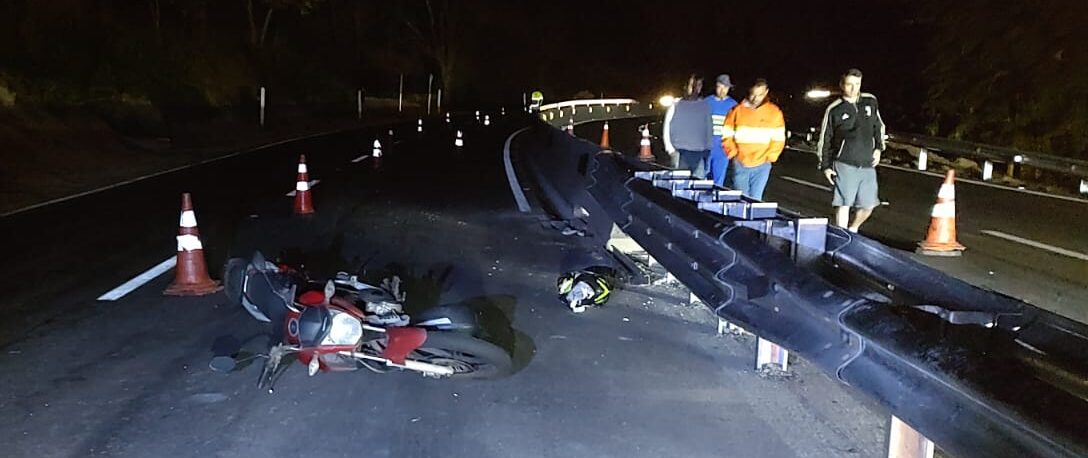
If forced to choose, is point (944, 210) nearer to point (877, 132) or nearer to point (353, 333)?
point (877, 132)

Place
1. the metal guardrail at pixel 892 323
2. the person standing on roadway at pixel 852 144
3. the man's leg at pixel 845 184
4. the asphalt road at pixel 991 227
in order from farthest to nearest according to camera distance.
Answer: the man's leg at pixel 845 184
the person standing on roadway at pixel 852 144
the asphalt road at pixel 991 227
the metal guardrail at pixel 892 323

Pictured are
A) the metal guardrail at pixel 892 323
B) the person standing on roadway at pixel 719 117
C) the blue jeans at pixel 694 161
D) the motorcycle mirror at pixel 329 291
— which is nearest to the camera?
the metal guardrail at pixel 892 323

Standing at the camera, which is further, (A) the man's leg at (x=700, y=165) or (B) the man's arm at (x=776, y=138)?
(A) the man's leg at (x=700, y=165)

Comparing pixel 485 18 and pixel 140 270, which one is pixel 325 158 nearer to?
pixel 140 270

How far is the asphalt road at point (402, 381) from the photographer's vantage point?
5.31 m

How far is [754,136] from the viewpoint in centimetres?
1067

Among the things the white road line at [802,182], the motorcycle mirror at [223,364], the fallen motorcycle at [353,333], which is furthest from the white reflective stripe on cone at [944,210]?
the motorcycle mirror at [223,364]

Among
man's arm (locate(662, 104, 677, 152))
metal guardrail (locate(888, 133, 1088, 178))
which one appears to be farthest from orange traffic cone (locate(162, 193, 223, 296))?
metal guardrail (locate(888, 133, 1088, 178))

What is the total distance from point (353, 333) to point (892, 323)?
2.97m

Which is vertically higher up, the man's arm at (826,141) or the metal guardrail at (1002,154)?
the man's arm at (826,141)

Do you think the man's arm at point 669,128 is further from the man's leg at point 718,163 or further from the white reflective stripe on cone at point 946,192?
the white reflective stripe on cone at point 946,192

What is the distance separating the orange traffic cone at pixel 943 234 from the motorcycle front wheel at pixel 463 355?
7.13 metres

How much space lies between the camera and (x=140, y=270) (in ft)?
32.7

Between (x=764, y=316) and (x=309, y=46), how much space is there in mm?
61794
